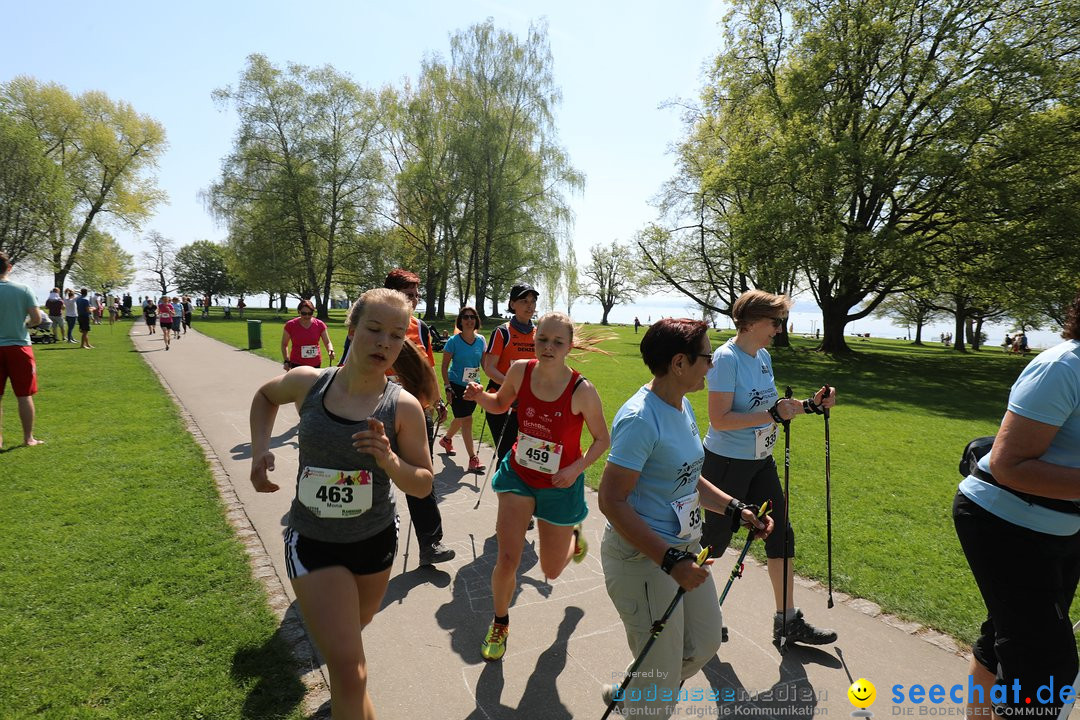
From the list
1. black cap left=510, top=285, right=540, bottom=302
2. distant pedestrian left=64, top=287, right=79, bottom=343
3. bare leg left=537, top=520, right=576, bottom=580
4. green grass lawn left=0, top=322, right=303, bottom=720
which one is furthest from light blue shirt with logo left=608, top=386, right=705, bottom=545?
distant pedestrian left=64, top=287, right=79, bottom=343

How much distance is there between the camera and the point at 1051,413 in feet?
6.44

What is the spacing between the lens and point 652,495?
7.92 ft

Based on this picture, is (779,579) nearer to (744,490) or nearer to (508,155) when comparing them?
(744,490)

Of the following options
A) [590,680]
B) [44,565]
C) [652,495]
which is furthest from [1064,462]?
[44,565]

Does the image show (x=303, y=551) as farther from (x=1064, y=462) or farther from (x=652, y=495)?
(x=1064, y=462)

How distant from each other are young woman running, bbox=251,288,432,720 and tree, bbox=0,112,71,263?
39034 millimetres

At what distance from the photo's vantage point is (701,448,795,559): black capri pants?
11.0 ft

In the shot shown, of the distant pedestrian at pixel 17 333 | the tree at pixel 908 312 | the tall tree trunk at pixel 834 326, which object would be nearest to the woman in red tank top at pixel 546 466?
the distant pedestrian at pixel 17 333

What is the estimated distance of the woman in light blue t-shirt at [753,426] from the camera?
10.8ft

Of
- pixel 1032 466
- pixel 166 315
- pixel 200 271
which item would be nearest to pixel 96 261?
pixel 166 315

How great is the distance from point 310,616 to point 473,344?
15.9 feet

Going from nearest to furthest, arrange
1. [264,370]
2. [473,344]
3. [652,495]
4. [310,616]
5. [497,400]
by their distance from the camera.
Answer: [310,616], [652,495], [497,400], [473,344], [264,370]

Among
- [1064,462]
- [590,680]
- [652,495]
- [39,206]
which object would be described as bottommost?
[590,680]

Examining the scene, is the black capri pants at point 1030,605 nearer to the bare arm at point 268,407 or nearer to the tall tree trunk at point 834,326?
the bare arm at point 268,407
